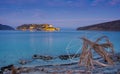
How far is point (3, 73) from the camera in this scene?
5348 mm

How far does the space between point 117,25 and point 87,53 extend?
19.8ft

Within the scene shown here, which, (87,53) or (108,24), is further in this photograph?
(108,24)

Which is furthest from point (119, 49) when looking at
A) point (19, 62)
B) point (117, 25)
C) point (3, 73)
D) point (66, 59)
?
point (3, 73)

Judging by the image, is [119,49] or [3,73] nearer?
[3,73]

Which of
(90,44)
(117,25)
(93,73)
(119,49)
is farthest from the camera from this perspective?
(117,25)

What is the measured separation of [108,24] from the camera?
9.82 m

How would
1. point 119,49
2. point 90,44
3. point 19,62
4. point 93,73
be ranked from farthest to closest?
point 119,49 → point 19,62 → point 93,73 → point 90,44

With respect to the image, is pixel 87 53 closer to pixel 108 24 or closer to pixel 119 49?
pixel 119 49

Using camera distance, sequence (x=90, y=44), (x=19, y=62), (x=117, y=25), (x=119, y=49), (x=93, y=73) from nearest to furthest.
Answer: (x=90, y=44)
(x=93, y=73)
(x=19, y=62)
(x=119, y=49)
(x=117, y=25)

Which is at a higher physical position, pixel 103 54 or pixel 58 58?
pixel 103 54

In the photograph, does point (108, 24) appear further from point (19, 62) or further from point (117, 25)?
point (19, 62)

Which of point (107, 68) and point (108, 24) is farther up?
point (108, 24)

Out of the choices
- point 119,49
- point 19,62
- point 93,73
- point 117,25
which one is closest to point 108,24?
point 117,25

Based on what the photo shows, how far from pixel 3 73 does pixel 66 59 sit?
88.4 inches
